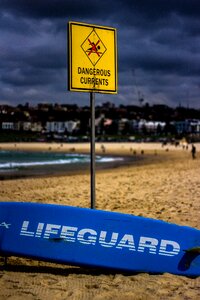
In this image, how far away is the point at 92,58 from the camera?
4922mm

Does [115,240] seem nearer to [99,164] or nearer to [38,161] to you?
[99,164]

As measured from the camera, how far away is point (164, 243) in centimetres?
→ 413

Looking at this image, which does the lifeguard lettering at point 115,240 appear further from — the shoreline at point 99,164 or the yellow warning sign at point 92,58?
the shoreline at point 99,164

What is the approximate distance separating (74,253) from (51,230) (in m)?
0.37

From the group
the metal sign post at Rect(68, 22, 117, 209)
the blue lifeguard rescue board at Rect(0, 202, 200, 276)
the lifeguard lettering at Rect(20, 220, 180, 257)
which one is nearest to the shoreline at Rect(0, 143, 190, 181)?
the metal sign post at Rect(68, 22, 117, 209)

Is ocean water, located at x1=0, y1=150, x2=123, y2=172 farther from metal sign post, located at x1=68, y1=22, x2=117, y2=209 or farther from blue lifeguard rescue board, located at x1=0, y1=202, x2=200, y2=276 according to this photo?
blue lifeguard rescue board, located at x1=0, y1=202, x2=200, y2=276

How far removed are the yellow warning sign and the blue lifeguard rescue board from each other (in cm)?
168

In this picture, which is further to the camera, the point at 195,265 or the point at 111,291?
the point at 195,265

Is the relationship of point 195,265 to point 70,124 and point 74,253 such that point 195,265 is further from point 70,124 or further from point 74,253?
point 70,124

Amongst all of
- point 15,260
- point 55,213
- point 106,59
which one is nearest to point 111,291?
point 55,213

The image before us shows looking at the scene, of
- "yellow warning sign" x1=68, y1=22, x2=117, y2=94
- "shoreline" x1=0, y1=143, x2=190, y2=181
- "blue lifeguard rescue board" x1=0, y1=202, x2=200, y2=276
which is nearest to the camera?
"blue lifeguard rescue board" x1=0, y1=202, x2=200, y2=276

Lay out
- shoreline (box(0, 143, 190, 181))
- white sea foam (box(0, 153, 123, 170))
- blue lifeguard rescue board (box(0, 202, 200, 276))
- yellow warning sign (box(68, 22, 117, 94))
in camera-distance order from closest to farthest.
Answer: blue lifeguard rescue board (box(0, 202, 200, 276))
yellow warning sign (box(68, 22, 117, 94))
shoreline (box(0, 143, 190, 181))
white sea foam (box(0, 153, 123, 170))

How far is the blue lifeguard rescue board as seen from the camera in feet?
13.5

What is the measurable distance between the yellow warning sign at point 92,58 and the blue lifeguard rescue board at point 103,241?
5.52 feet
